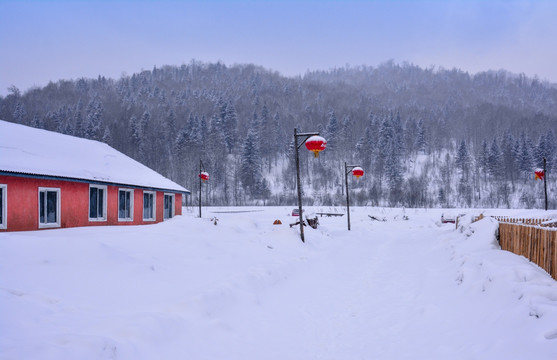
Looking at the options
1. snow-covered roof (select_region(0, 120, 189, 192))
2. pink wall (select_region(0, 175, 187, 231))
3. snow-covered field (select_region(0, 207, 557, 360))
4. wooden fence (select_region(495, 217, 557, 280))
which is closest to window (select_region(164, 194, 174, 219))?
snow-covered roof (select_region(0, 120, 189, 192))

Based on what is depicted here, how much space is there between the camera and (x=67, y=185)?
15.9 metres

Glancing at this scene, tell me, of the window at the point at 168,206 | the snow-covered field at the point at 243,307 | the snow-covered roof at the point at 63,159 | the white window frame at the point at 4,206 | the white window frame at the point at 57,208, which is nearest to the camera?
the snow-covered field at the point at 243,307

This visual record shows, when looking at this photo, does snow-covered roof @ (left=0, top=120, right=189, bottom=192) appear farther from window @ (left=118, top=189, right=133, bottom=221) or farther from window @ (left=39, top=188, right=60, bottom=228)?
window @ (left=39, top=188, right=60, bottom=228)

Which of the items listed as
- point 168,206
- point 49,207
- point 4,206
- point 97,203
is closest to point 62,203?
point 49,207

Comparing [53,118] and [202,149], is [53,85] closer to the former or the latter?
[53,118]

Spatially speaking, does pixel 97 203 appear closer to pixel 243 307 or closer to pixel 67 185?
pixel 67 185

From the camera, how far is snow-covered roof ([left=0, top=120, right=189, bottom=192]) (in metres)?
14.5

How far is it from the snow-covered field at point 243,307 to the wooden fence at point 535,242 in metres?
0.34

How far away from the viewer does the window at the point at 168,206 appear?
25.4 meters

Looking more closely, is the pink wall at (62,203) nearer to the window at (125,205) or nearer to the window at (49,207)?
the window at (49,207)

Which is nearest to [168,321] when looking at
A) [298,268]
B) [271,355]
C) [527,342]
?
[271,355]

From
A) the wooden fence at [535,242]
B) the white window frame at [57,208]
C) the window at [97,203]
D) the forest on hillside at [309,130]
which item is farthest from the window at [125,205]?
the forest on hillside at [309,130]

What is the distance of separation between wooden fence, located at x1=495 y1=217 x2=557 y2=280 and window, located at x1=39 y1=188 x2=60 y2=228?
17.0 metres

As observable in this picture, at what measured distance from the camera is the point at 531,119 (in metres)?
125
